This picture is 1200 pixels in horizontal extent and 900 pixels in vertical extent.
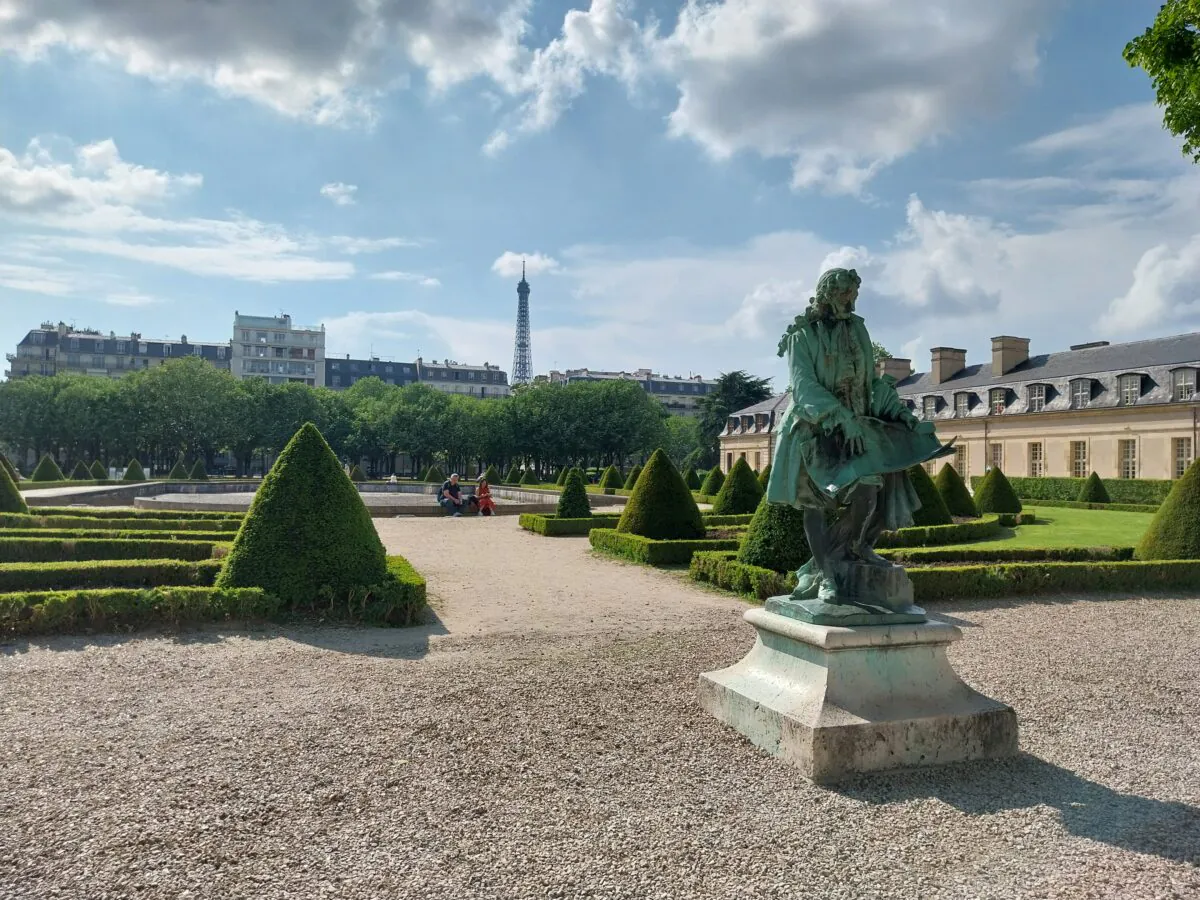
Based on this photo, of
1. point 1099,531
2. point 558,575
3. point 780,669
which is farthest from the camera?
point 1099,531

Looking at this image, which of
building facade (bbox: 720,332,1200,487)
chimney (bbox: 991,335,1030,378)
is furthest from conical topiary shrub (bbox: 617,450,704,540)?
chimney (bbox: 991,335,1030,378)

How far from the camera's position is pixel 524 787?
457 centimetres

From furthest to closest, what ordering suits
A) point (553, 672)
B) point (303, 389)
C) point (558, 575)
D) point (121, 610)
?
point (303, 389)
point (558, 575)
point (121, 610)
point (553, 672)

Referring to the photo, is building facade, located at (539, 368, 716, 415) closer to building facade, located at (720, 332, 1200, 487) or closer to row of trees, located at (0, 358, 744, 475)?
row of trees, located at (0, 358, 744, 475)

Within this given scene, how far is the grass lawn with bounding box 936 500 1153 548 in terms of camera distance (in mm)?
17500

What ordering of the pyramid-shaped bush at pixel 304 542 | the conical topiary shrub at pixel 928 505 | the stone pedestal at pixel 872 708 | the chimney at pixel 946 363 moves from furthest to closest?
the chimney at pixel 946 363, the conical topiary shrub at pixel 928 505, the pyramid-shaped bush at pixel 304 542, the stone pedestal at pixel 872 708

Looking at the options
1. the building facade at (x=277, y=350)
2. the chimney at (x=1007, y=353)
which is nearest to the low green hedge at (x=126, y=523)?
the chimney at (x=1007, y=353)

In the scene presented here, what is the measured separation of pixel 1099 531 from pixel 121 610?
70.1ft

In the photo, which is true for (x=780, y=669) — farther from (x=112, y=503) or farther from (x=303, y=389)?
(x=303, y=389)

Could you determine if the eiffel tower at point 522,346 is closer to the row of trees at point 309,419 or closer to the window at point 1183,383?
the row of trees at point 309,419

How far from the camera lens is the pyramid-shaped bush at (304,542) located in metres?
9.45

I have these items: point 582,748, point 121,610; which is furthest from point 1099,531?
point 121,610

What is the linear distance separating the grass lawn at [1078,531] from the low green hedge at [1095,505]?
1.03m

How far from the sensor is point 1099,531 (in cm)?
2028
